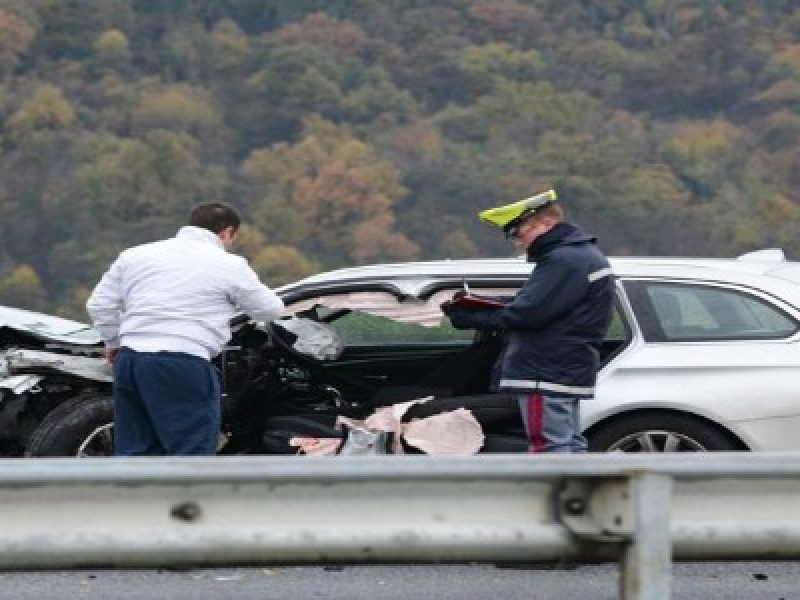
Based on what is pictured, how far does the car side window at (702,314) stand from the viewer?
8062 mm

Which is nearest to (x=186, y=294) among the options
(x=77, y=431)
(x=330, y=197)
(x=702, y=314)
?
(x=77, y=431)

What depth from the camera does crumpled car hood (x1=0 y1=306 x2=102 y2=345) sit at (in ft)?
29.1

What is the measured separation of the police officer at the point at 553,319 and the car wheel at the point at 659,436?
2.04 ft

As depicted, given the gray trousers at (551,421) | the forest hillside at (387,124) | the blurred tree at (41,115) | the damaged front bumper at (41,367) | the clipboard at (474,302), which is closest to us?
the gray trousers at (551,421)

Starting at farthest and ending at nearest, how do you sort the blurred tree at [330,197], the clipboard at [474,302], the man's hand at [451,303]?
the blurred tree at [330,197]
the man's hand at [451,303]
the clipboard at [474,302]

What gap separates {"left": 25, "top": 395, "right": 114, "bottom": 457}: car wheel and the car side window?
8.45 ft

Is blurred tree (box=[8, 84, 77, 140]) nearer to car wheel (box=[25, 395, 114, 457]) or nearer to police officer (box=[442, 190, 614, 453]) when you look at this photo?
car wheel (box=[25, 395, 114, 457])

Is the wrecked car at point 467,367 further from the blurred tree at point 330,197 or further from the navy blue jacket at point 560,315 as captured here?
the blurred tree at point 330,197

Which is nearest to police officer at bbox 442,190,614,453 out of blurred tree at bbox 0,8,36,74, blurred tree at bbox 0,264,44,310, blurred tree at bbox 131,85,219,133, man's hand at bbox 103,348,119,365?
man's hand at bbox 103,348,119,365

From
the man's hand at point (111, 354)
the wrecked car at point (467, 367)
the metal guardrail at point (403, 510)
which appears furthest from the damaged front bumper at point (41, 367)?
the metal guardrail at point (403, 510)

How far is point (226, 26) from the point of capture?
222 ft

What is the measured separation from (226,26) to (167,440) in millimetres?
61543

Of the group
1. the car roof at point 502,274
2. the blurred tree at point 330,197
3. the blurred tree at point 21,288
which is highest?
the car roof at point 502,274

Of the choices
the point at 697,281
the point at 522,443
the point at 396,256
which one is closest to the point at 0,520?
the point at 522,443
